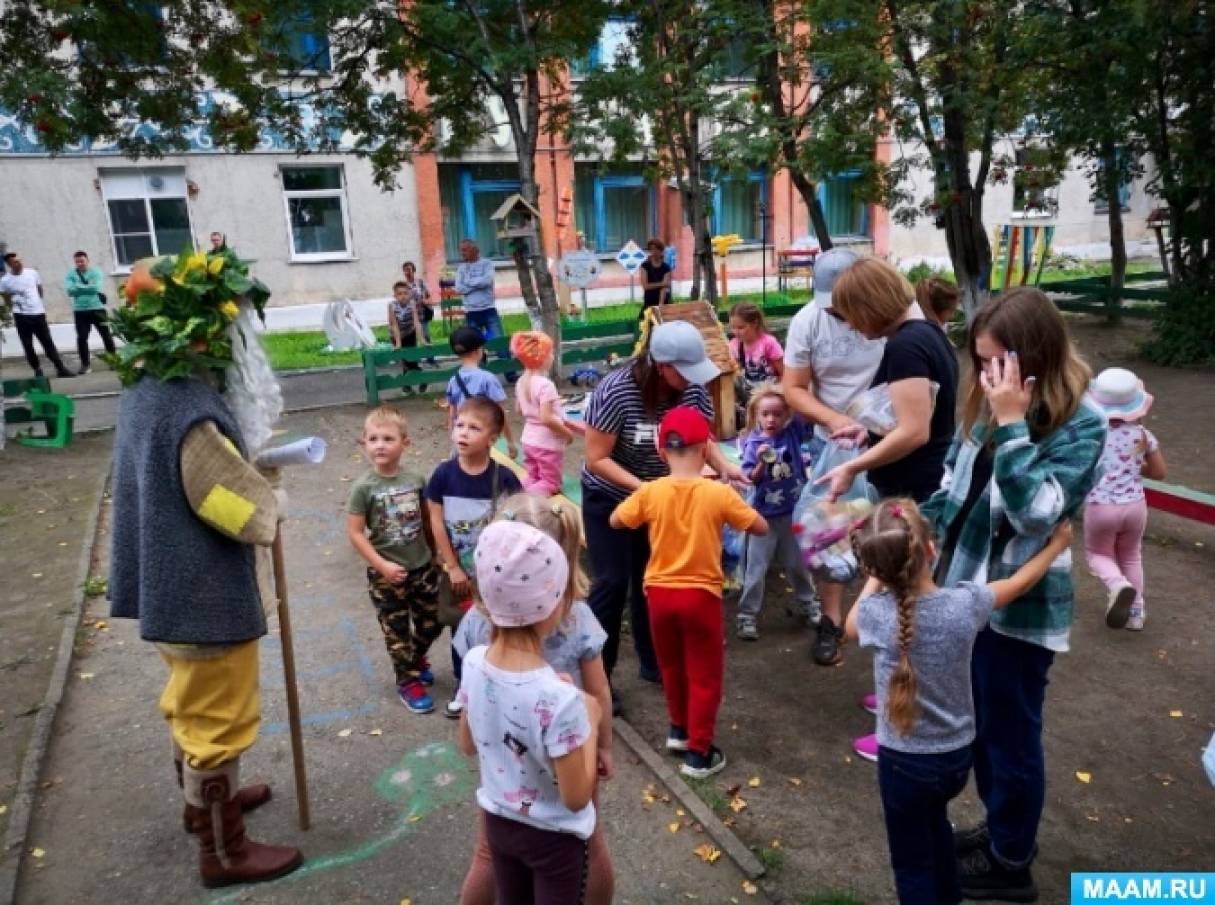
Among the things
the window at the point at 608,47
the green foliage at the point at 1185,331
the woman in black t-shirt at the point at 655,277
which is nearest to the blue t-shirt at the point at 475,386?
the window at the point at 608,47

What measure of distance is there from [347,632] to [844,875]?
10.4 feet

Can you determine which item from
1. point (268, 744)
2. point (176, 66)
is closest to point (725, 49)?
point (176, 66)

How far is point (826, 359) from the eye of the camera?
13.4 ft

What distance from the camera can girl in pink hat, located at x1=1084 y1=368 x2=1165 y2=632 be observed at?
4.60m

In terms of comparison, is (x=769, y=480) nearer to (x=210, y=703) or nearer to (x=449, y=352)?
(x=210, y=703)

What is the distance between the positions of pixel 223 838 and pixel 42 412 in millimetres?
9135

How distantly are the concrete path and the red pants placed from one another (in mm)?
340

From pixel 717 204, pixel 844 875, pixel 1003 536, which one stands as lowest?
pixel 844 875

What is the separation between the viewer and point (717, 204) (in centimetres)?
2575

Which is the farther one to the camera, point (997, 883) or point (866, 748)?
point (866, 748)

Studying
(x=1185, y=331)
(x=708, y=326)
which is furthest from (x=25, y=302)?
(x=1185, y=331)

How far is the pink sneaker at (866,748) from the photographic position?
3.75 m

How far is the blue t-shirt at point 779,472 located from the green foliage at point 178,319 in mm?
2811

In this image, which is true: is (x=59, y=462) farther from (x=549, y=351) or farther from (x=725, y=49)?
(x=725, y=49)
